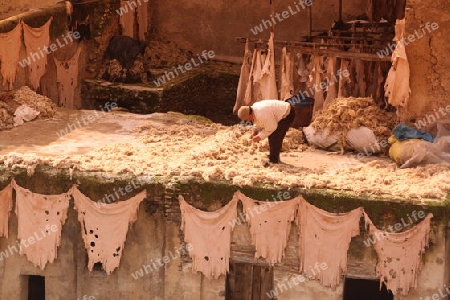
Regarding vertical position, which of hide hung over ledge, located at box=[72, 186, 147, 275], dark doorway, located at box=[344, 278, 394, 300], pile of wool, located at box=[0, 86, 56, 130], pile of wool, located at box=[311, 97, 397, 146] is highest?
pile of wool, located at box=[311, 97, 397, 146]

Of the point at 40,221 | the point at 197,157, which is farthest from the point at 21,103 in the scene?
the point at 197,157

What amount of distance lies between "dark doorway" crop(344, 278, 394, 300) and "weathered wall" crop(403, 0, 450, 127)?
267cm

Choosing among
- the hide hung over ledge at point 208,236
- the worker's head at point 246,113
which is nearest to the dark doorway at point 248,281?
the hide hung over ledge at point 208,236

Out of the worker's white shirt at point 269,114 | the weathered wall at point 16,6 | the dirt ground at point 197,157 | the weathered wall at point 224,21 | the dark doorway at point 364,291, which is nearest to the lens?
the dirt ground at point 197,157

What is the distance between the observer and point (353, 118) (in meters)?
16.7

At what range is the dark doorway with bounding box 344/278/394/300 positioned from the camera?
1669 centimetres

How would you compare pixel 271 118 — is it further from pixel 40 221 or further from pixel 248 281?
pixel 40 221

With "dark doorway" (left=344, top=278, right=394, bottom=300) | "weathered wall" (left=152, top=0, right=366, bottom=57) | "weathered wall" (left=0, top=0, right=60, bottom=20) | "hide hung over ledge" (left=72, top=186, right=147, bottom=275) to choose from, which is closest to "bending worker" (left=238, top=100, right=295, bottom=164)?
"hide hung over ledge" (left=72, top=186, right=147, bottom=275)

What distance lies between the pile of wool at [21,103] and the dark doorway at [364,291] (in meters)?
6.19

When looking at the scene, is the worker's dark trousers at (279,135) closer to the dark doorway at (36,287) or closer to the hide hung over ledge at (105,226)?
the hide hung over ledge at (105,226)

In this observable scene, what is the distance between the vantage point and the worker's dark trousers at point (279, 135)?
15.8m

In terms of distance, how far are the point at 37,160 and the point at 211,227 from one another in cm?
277

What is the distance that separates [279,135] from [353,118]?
150 cm

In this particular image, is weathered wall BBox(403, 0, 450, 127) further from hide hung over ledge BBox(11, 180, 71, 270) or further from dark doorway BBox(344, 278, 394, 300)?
hide hung over ledge BBox(11, 180, 71, 270)
